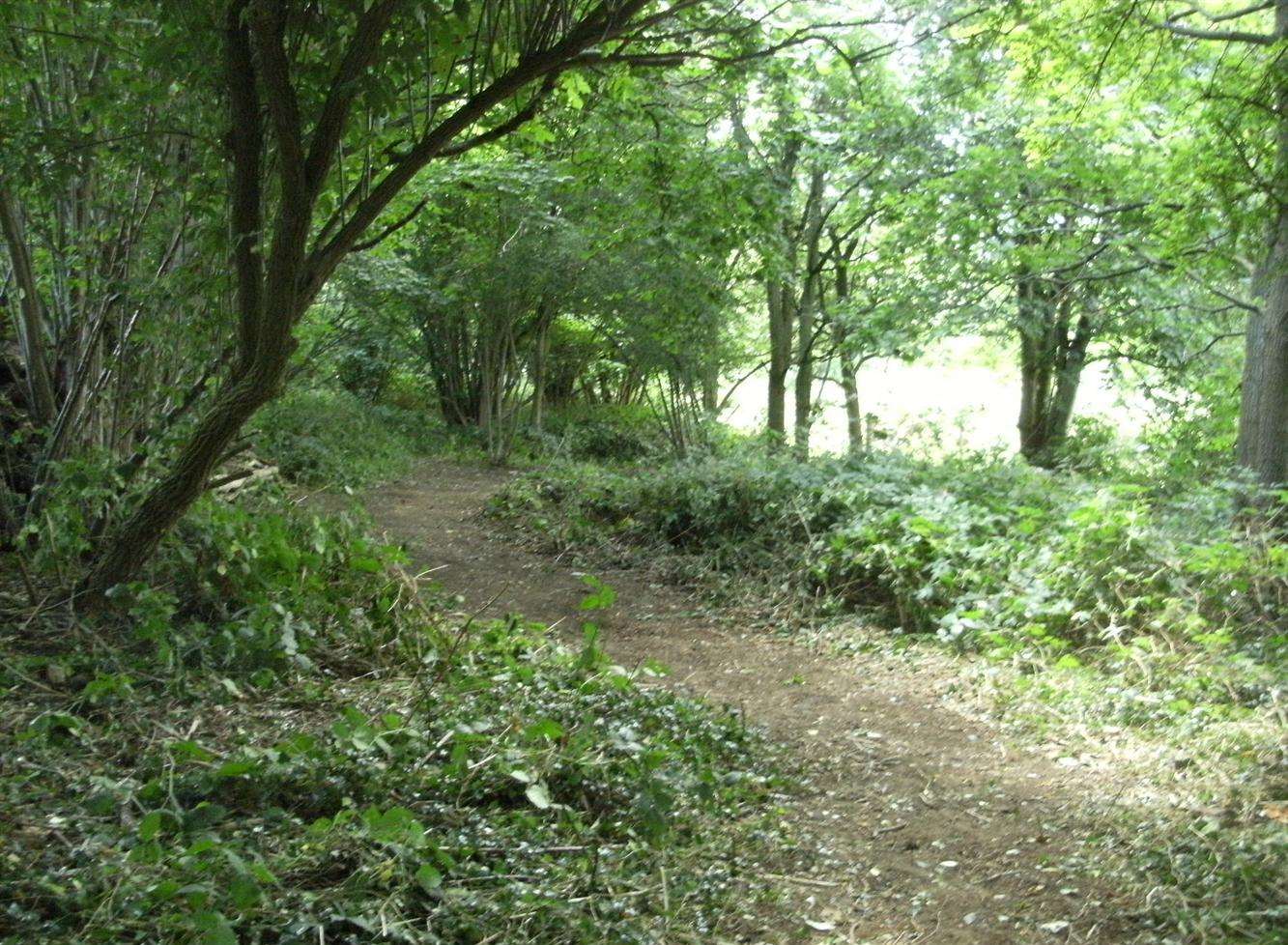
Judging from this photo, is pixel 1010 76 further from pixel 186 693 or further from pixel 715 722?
pixel 186 693

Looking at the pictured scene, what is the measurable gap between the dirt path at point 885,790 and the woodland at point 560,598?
28mm

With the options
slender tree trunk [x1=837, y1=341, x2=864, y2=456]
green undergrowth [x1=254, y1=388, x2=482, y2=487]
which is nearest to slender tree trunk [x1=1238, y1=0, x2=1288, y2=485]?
slender tree trunk [x1=837, y1=341, x2=864, y2=456]

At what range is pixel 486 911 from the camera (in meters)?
3.29

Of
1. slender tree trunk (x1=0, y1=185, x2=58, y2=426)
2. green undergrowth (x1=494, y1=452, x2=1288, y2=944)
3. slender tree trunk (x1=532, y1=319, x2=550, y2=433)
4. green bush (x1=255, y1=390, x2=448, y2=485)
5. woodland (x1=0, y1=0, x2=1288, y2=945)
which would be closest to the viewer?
woodland (x1=0, y1=0, x2=1288, y2=945)

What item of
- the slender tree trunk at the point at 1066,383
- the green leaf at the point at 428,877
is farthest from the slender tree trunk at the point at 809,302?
the green leaf at the point at 428,877

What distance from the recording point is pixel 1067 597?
286 inches

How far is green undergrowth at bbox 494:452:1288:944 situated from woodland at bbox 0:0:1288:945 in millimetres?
33

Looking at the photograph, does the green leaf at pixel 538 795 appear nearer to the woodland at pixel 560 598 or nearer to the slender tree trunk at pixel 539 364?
the woodland at pixel 560 598

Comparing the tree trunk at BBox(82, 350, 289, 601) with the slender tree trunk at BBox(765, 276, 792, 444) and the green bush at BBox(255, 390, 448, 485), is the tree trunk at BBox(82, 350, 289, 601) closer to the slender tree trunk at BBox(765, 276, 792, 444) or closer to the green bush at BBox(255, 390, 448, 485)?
the green bush at BBox(255, 390, 448, 485)

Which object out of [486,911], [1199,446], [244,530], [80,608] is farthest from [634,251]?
[486,911]

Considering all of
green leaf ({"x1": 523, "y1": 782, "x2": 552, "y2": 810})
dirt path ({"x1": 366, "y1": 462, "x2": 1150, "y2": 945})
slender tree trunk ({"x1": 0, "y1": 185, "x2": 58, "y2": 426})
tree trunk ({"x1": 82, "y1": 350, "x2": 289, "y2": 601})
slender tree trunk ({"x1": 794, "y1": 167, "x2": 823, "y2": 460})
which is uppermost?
slender tree trunk ({"x1": 794, "y1": 167, "x2": 823, "y2": 460})

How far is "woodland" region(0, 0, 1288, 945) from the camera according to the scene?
371 cm

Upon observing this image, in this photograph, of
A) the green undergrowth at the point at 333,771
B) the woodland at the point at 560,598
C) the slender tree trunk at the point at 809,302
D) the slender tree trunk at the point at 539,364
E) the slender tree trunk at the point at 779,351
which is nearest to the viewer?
the green undergrowth at the point at 333,771

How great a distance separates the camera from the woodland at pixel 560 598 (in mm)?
3707
